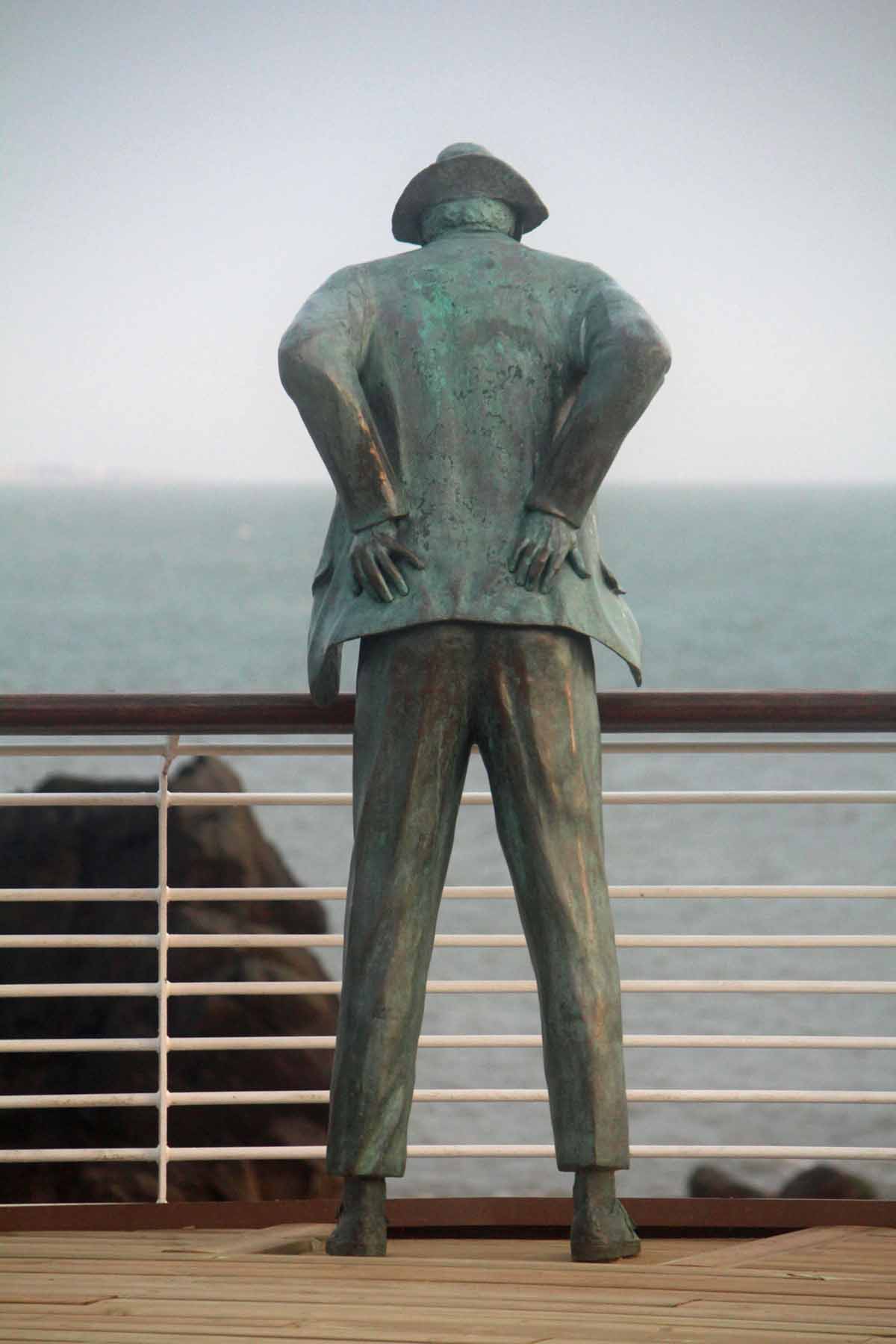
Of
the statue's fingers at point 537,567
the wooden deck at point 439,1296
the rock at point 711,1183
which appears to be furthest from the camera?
the rock at point 711,1183

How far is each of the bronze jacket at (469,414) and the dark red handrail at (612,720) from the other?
246 mm

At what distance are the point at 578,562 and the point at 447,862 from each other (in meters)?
0.53

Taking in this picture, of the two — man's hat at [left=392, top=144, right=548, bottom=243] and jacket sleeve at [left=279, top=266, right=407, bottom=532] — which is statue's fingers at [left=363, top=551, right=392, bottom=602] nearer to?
jacket sleeve at [left=279, top=266, right=407, bottom=532]

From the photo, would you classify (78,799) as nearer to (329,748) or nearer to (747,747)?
(329,748)

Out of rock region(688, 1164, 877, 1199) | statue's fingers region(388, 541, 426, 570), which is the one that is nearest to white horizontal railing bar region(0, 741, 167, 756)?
statue's fingers region(388, 541, 426, 570)

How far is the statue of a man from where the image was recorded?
2975 mm

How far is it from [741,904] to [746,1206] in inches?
879

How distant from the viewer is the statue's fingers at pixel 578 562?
119 inches

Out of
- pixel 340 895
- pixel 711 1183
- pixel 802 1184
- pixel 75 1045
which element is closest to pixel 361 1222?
pixel 340 895

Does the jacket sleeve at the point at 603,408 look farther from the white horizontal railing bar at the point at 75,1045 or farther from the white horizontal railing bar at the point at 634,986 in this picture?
the white horizontal railing bar at the point at 75,1045

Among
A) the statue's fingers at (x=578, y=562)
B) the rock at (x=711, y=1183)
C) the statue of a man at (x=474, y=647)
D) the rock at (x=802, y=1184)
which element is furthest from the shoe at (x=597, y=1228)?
the rock at (x=711, y=1183)

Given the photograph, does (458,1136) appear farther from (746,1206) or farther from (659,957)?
(746,1206)

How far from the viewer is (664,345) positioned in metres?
3.00

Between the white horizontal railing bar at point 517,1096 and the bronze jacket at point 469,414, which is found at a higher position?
the bronze jacket at point 469,414
